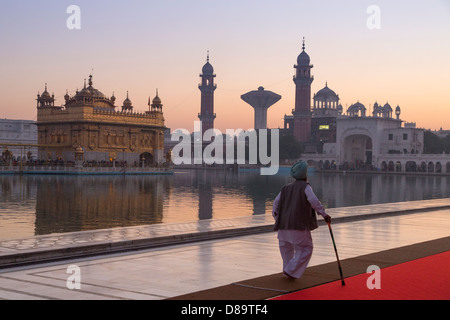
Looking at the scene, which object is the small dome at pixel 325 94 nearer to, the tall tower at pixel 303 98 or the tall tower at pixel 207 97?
the tall tower at pixel 303 98

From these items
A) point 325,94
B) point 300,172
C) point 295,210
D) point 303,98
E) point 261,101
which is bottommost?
point 295,210

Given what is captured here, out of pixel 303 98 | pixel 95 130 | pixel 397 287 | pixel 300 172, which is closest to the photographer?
pixel 397 287

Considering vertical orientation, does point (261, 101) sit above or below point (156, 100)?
above

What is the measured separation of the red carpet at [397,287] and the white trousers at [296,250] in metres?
0.41

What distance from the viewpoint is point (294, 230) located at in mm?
7883

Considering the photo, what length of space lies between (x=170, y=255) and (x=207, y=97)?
15447 centimetres

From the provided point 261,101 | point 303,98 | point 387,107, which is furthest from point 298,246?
point 261,101

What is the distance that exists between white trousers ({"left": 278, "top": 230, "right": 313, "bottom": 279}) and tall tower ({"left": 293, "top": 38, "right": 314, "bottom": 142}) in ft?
413

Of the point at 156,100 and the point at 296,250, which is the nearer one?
the point at 296,250

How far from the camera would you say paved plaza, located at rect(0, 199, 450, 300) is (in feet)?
24.1

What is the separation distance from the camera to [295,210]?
312 inches

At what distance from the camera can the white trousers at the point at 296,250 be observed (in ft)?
25.3
